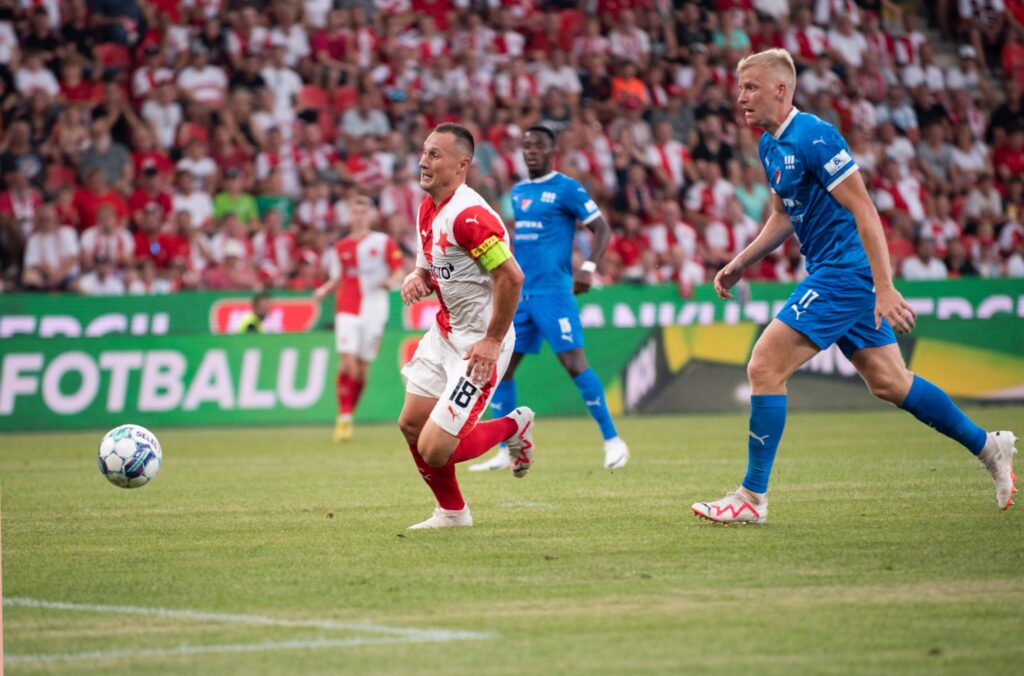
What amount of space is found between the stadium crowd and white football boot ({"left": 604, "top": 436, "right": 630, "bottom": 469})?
8356 millimetres

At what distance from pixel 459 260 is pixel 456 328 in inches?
16.2

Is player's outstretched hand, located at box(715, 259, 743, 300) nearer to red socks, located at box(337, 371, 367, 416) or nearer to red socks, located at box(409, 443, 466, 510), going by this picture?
red socks, located at box(409, 443, 466, 510)

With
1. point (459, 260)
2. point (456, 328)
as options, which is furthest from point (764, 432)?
point (459, 260)

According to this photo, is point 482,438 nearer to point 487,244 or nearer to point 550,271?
point 487,244

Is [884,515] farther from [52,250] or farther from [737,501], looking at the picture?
[52,250]

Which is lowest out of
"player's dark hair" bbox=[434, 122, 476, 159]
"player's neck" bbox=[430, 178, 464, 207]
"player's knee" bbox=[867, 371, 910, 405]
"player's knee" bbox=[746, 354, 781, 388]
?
"player's knee" bbox=[867, 371, 910, 405]

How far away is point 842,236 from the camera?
8.26 metres

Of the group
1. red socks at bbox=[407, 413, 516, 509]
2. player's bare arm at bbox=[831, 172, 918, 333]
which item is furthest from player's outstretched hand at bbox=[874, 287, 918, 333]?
red socks at bbox=[407, 413, 516, 509]

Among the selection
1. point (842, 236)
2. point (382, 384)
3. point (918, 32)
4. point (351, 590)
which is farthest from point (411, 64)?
point (351, 590)

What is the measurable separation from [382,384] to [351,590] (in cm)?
1286

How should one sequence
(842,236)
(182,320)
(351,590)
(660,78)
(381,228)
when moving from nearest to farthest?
(351,590) → (842,236) → (182,320) → (381,228) → (660,78)

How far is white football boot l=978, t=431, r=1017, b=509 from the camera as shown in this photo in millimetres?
8625

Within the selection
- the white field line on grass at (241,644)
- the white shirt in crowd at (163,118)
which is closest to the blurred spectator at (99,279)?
the white shirt in crowd at (163,118)

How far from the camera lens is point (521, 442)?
8594 millimetres
